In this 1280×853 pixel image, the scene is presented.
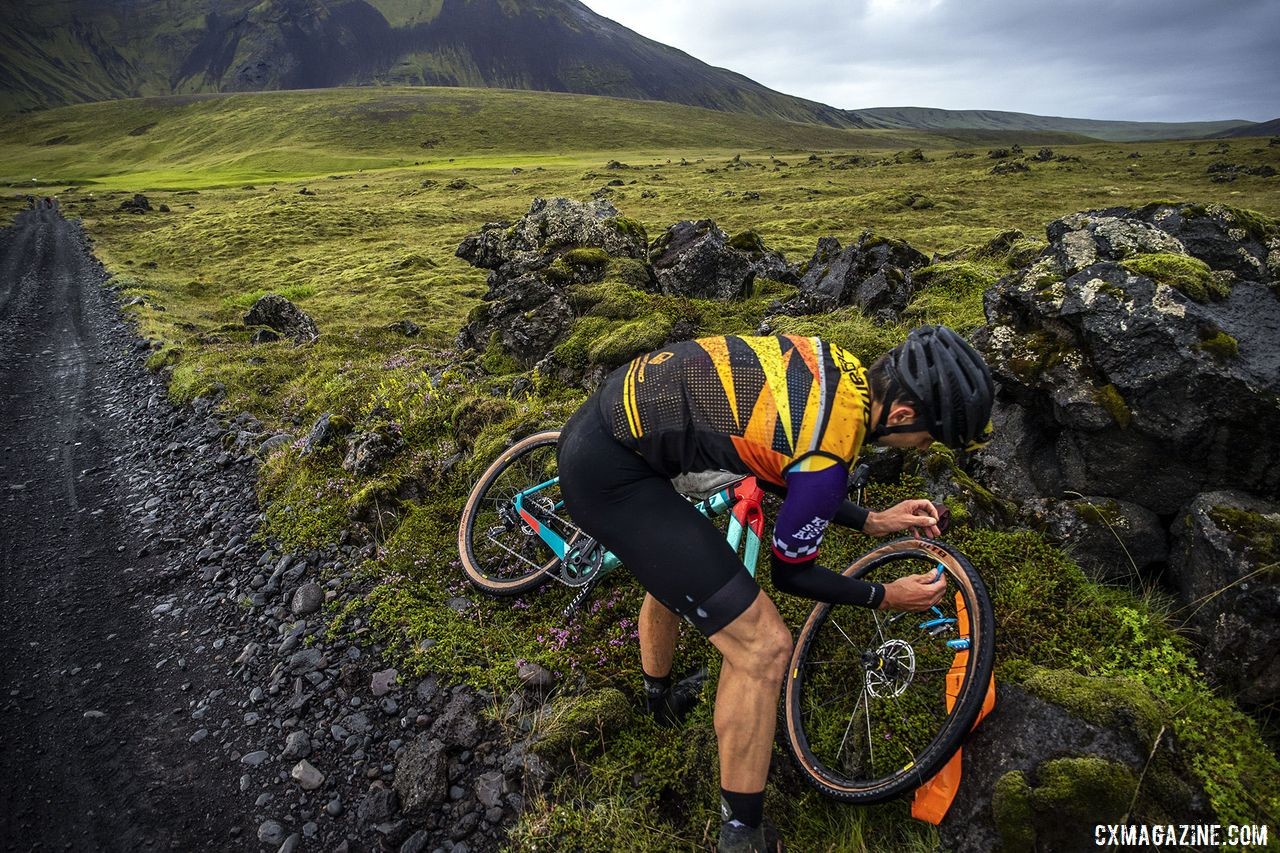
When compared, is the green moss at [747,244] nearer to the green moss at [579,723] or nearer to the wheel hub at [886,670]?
the wheel hub at [886,670]

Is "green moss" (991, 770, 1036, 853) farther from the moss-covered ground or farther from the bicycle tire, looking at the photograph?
the bicycle tire

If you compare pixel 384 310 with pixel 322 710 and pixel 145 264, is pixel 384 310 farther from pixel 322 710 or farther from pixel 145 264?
pixel 145 264

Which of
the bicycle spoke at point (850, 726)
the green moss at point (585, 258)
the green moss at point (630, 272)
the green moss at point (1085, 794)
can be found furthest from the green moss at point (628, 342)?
the green moss at point (1085, 794)

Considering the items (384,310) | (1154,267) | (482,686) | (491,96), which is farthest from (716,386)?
(491,96)

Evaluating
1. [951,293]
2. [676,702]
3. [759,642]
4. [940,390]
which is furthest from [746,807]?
[951,293]

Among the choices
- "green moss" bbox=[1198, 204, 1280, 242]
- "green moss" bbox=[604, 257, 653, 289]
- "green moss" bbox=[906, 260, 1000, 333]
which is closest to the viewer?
"green moss" bbox=[1198, 204, 1280, 242]

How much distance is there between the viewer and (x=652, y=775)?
15.2 ft

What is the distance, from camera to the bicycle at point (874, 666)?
392cm

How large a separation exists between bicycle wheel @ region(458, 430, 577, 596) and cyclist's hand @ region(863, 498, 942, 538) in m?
3.03

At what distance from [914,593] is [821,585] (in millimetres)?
709

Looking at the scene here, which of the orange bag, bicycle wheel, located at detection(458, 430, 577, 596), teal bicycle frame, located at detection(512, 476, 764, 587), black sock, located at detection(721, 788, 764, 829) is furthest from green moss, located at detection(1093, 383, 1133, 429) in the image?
bicycle wheel, located at detection(458, 430, 577, 596)

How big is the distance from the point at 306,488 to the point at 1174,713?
370 inches

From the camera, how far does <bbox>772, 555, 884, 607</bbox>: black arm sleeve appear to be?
3.81 m

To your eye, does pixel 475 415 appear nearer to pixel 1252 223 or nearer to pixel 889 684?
pixel 889 684
